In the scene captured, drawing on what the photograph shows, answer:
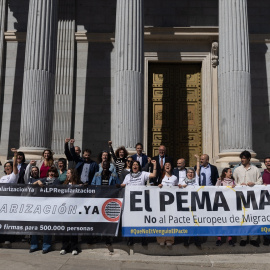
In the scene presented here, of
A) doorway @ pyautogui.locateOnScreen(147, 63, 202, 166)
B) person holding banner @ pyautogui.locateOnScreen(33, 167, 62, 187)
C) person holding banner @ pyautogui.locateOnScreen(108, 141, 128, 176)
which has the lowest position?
person holding banner @ pyautogui.locateOnScreen(33, 167, 62, 187)

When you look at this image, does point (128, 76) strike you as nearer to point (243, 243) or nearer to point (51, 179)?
point (51, 179)

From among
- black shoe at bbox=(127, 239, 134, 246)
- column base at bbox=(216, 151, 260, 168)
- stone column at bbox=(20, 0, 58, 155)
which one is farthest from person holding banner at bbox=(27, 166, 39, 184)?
column base at bbox=(216, 151, 260, 168)

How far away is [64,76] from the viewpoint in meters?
15.8

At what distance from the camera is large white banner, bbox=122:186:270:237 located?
7.50m

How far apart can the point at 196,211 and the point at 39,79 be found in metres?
7.82

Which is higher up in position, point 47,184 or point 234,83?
point 234,83

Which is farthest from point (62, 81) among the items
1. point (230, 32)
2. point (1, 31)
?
point (230, 32)

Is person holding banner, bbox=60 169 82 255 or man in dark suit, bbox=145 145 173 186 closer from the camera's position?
person holding banner, bbox=60 169 82 255

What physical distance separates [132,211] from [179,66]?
10525mm

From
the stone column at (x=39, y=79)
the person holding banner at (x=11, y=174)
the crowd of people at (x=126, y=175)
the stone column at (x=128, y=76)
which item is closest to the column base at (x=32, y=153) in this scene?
the stone column at (x=39, y=79)

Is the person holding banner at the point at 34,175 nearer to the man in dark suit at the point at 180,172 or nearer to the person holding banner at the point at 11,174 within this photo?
the person holding banner at the point at 11,174

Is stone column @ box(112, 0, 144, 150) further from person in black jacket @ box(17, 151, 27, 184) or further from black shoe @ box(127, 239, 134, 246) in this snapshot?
black shoe @ box(127, 239, 134, 246)

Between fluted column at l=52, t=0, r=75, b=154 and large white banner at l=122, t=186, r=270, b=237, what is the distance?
326 inches

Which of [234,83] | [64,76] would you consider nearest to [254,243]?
[234,83]
